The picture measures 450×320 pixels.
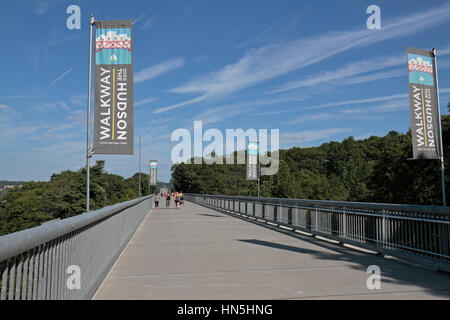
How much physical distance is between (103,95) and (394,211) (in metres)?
7.83

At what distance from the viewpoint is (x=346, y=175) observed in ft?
358

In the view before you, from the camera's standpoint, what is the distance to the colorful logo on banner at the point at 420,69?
14.6m

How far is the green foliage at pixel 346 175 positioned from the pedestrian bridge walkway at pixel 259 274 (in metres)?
26.1

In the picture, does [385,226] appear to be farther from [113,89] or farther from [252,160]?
[252,160]

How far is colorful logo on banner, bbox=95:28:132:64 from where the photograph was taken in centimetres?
1064

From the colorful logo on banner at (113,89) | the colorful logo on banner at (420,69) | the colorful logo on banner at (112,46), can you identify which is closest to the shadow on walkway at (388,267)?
the colorful logo on banner at (113,89)

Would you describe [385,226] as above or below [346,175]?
below

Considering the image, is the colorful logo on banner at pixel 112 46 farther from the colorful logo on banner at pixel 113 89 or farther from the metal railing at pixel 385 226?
the metal railing at pixel 385 226

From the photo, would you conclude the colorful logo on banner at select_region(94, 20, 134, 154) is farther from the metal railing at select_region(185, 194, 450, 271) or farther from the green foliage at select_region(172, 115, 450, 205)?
the green foliage at select_region(172, 115, 450, 205)

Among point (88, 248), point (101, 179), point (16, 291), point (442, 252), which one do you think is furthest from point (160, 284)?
point (101, 179)

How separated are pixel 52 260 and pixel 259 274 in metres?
4.14

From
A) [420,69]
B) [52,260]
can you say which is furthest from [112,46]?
[420,69]

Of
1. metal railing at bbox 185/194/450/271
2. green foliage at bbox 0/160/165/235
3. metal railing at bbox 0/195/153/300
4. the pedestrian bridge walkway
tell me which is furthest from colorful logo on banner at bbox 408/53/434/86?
green foliage at bbox 0/160/165/235
